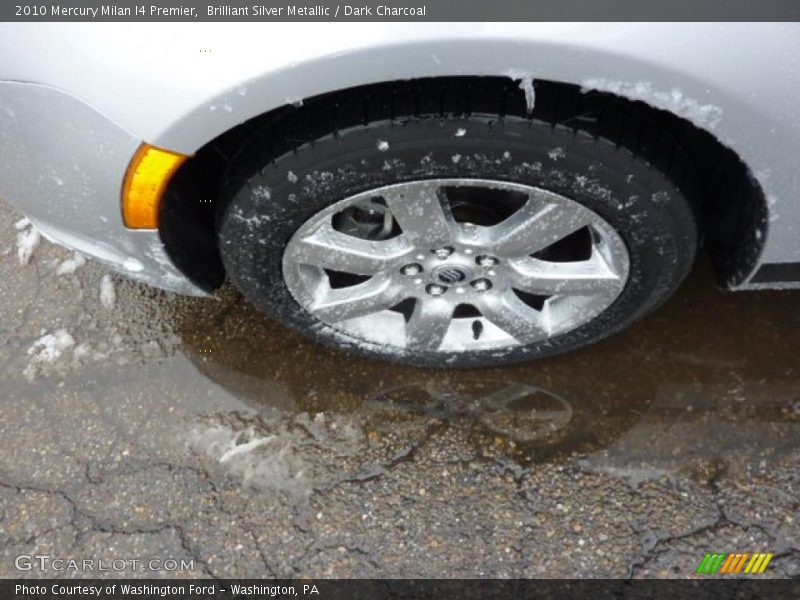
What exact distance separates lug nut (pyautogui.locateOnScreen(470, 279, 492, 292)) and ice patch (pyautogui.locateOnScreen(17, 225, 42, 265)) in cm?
157

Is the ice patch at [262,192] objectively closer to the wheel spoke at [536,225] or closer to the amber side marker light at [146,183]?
the amber side marker light at [146,183]

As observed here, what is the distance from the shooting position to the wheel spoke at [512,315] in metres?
1.90

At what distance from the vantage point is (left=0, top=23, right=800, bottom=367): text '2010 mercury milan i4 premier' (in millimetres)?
1310

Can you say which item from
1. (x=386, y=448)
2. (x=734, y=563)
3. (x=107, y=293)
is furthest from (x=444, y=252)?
(x=107, y=293)

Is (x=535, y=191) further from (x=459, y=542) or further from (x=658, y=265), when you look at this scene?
(x=459, y=542)

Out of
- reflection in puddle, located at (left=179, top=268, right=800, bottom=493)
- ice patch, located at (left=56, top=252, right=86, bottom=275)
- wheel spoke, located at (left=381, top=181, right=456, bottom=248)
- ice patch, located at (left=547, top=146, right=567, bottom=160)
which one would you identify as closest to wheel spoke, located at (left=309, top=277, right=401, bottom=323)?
wheel spoke, located at (left=381, top=181, right=456, bottom=248)

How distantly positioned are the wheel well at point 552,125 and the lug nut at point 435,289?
55cm

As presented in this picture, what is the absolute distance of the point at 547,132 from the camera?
142 cm

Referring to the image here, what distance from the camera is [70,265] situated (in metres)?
2.45

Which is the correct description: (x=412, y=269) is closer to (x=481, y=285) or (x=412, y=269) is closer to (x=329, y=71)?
(x=481, y=285)

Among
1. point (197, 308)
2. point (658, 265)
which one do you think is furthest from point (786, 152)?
point (197, 308)

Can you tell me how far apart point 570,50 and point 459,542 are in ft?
4.15

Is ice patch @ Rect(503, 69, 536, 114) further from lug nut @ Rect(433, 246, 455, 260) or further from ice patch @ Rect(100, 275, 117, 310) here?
ice patch @ Rect(100, 275, 117, 310)
